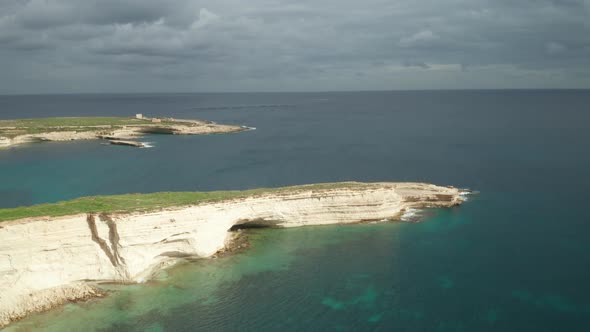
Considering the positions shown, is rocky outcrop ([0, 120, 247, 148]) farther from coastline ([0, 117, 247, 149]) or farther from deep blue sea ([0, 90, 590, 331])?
deep blue sea ([0, 90, 590, 331])

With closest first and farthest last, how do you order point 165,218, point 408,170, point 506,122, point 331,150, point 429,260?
point 165,218
point 429,260
point 408,170
point 331,150
point 506,122

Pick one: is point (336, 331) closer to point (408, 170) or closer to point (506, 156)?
point (408, 170)

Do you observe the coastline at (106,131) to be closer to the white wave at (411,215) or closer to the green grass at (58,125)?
the green grass at (58,125)

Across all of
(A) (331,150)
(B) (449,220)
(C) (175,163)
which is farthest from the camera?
(A) (331,150)

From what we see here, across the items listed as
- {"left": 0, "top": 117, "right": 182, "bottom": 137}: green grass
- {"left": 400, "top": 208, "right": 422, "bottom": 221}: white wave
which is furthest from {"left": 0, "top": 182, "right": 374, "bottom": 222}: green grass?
{"left": 0, "top": 117, "right": 182, "bottom": 137}: green grass


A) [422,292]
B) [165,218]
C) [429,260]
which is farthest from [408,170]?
[165,218]

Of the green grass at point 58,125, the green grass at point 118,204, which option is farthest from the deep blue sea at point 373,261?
the green grass at point 58,125
